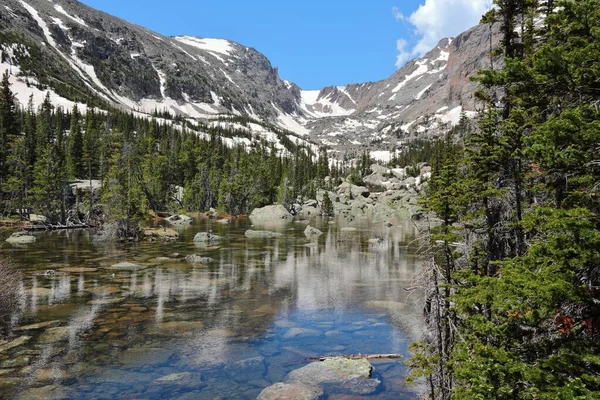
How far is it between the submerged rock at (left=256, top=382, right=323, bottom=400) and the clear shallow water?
0.58 m

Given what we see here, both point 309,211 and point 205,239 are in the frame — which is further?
point 309,211

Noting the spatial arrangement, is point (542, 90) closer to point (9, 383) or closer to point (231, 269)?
point (9, 383)

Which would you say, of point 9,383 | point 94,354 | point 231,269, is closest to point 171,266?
point 231,269

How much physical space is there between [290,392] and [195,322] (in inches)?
330

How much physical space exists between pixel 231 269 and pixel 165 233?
74.3 ft

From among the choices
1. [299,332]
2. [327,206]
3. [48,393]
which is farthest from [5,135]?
[48,393]

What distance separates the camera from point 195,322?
19344 mm

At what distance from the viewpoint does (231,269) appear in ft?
104

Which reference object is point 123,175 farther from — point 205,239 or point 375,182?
point 375,182

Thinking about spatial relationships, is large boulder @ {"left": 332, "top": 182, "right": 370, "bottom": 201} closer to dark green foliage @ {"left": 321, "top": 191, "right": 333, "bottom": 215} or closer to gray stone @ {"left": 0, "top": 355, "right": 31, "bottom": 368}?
dark green foliage @ {"left": 321, "top": 191, "right": 333, "bottom": 215}

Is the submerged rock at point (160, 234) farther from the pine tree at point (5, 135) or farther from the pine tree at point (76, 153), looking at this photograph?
the pine tree at point (76, 153)

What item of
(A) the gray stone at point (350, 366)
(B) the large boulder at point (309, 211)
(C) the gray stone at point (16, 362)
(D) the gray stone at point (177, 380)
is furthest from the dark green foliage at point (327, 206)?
(C) the gray stone at point (16, 362)

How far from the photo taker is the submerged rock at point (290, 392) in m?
12.1

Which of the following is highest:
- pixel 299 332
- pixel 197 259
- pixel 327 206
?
pixel 327 206
